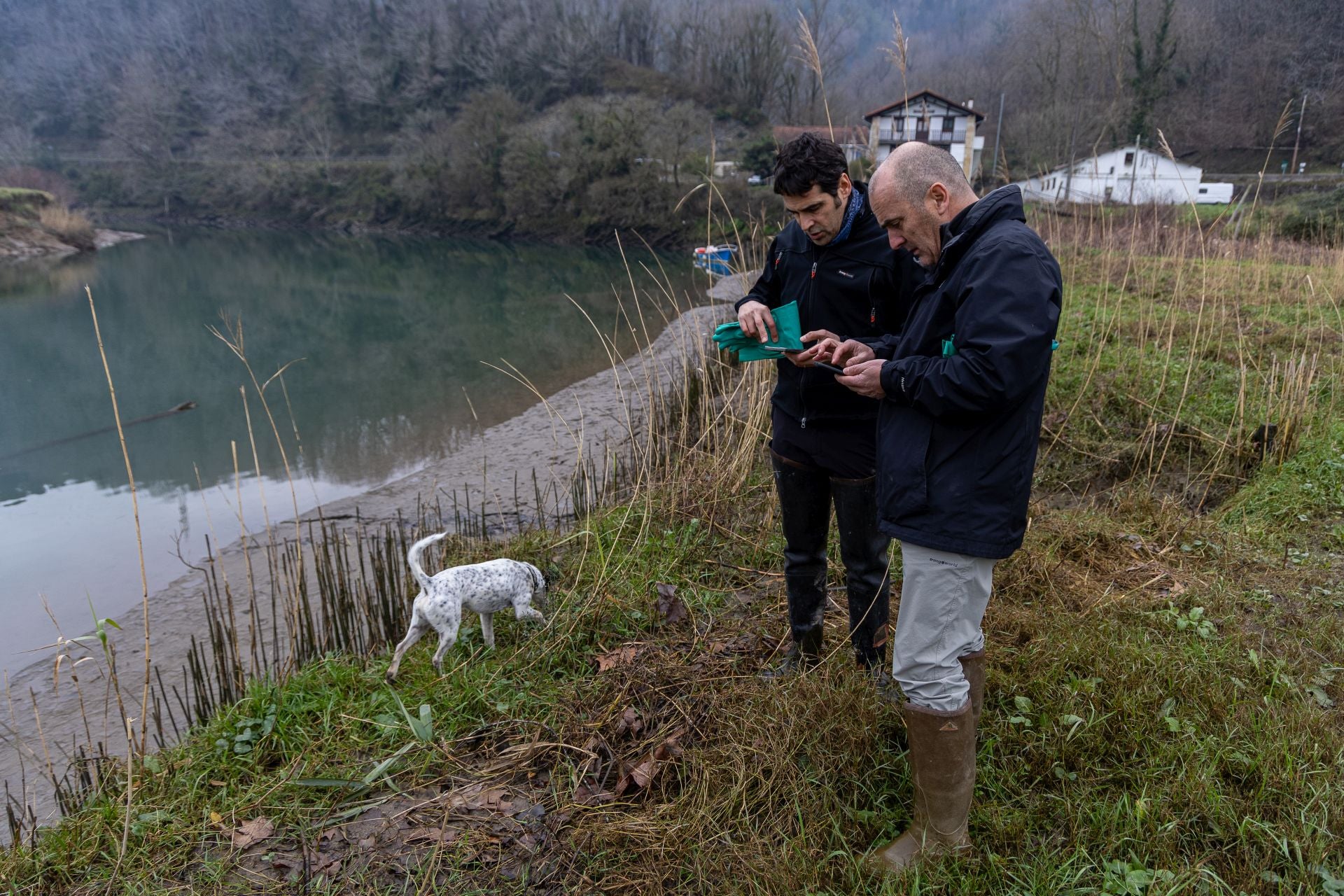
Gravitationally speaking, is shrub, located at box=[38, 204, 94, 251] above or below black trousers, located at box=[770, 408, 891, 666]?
above

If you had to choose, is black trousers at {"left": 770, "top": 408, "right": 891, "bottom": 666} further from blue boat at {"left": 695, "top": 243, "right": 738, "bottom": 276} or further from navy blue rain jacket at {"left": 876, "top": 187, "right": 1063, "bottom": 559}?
blue boat at {"left": 695, "top": 243, "right": 738, "bottom": 276}

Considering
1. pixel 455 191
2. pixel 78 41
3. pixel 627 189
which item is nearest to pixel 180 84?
pixel 78 41

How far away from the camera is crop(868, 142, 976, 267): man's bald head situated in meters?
1.83

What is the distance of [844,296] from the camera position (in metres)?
2.39

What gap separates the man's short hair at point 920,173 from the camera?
1.83 m

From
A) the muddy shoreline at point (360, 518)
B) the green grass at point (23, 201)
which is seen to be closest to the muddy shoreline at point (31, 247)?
the green grass at point (23, 201)

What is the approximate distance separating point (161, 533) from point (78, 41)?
8175cm

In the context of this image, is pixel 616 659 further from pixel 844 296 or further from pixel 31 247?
pixel 31 247

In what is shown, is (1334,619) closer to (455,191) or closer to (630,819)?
(630,819)

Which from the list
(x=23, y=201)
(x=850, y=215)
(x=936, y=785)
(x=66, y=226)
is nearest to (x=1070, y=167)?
(x=850, y=215)

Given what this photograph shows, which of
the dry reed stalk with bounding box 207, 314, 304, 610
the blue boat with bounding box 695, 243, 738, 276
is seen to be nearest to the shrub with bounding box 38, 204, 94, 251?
the dry reed stalk with bounding box 207, 314, 304, 610

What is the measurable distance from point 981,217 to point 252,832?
2608mm

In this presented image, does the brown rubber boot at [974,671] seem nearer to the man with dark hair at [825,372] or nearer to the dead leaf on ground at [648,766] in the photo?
the man with dark hair at [825,372]

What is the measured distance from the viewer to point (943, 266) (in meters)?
1.82
